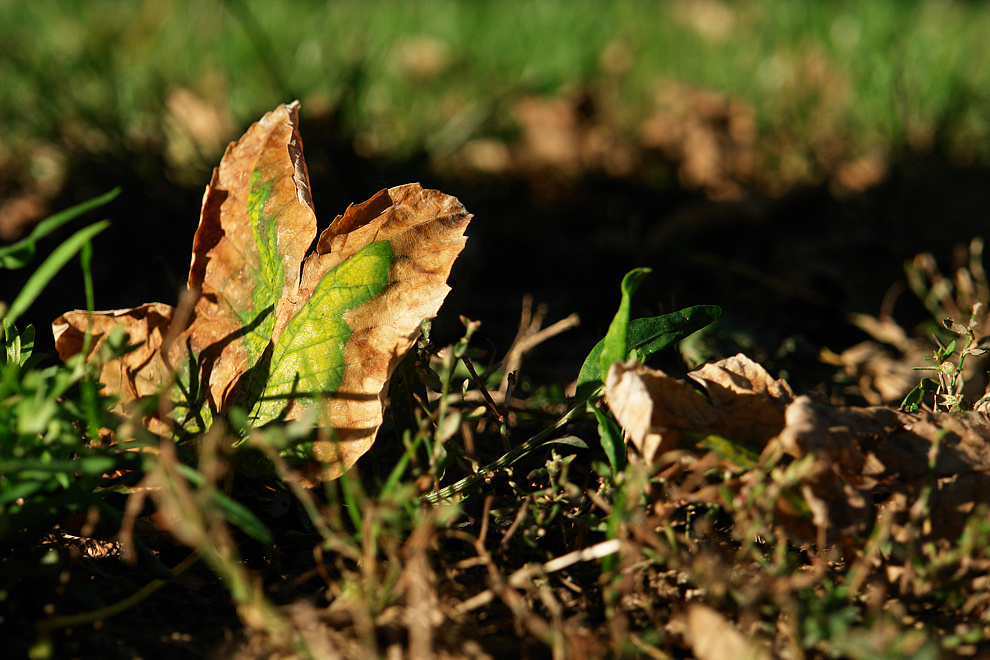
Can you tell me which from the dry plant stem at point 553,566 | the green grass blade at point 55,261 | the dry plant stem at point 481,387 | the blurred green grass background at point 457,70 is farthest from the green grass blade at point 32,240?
the blurred green grass background at point 457,70

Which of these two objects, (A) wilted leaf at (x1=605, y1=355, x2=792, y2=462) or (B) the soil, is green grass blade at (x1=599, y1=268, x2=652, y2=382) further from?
(B) the soil

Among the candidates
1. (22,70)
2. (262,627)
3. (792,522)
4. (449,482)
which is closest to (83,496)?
(262,627)

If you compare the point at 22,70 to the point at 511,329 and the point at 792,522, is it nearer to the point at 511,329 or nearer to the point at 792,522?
the point at 511,329

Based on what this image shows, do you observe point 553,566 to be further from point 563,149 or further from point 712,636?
point 563,149

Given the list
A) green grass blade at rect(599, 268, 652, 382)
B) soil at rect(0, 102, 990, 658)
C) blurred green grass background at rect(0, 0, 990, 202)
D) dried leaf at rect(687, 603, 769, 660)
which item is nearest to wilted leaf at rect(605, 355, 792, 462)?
green grass blade at rect(599, 268, 652, 382)

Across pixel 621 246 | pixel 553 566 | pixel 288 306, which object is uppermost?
pixel 288 306

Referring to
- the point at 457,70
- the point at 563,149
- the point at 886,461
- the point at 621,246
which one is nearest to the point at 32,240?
the point at 886,461
